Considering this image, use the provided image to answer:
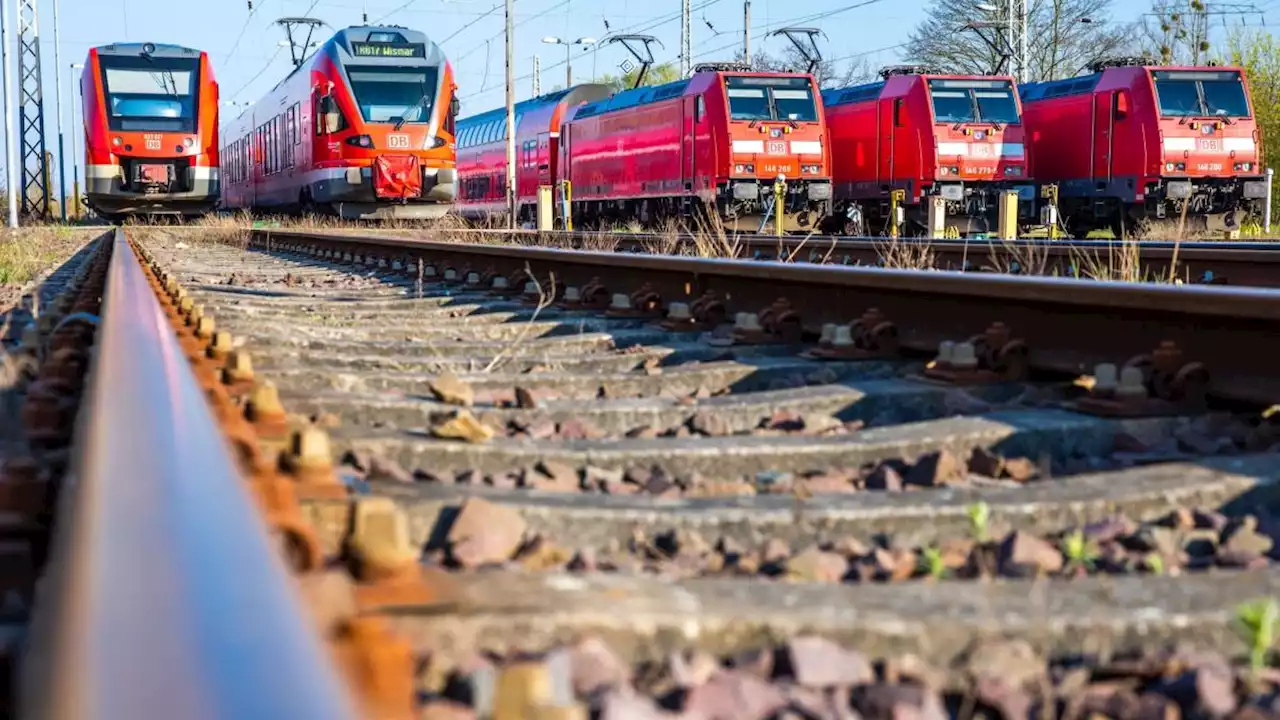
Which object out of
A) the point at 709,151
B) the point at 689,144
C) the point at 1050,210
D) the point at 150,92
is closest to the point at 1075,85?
the point at 1050,210

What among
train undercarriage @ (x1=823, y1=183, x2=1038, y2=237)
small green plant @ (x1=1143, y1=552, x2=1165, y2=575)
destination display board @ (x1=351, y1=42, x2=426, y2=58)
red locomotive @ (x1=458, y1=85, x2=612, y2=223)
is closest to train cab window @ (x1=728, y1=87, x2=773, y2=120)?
train undercarriage @ (x1=823, y1=183, x2=1038, y2=237)

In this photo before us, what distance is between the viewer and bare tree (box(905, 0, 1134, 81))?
4897cm

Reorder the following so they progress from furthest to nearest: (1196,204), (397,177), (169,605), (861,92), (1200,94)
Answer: (861,92)
(397,177)
(1196,204)
(1200,94)
(169,605)

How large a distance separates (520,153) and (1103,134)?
50.8 ft

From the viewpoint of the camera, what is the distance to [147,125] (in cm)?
2375

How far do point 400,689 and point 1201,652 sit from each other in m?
1.11

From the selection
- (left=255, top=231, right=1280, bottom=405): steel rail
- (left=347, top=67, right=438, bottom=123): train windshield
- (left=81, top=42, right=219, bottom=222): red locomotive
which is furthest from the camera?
(left=81, top=42, right=219, bottom=222): red locomotive

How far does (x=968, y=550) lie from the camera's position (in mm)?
2232

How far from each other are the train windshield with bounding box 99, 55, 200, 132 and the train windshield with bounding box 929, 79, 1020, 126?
41.6 ft

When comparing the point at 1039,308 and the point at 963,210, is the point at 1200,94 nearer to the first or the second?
the point at 963,210

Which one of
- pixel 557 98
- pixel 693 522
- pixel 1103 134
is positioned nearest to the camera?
pixel 693 522

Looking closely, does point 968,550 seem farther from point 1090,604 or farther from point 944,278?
point 944,278

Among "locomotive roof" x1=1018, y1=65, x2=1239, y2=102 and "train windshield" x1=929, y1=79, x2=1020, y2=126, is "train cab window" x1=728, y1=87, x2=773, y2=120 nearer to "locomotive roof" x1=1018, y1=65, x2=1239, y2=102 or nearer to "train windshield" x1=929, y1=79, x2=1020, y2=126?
"train windshield" x1=929, y1=79, x2=1020, y2=126

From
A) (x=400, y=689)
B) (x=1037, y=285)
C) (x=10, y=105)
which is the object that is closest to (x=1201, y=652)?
(x=400, y=689)
